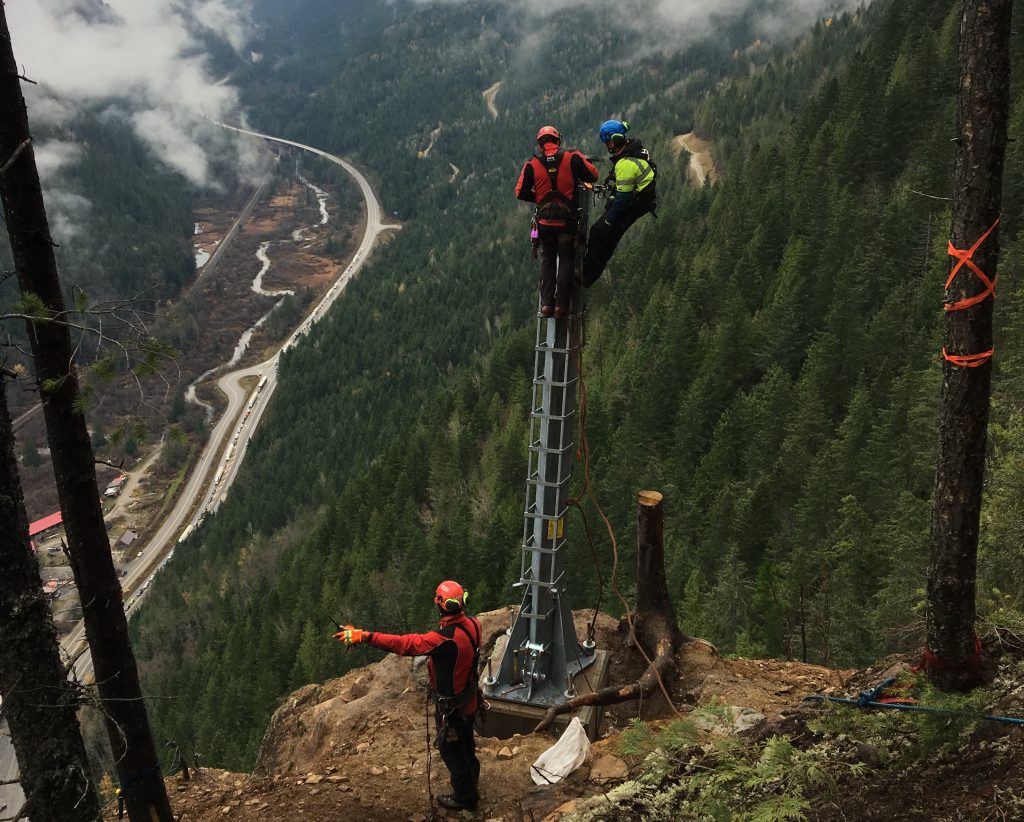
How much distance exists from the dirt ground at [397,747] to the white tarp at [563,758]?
119 millimetres

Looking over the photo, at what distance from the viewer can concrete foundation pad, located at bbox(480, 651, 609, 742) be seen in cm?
1164

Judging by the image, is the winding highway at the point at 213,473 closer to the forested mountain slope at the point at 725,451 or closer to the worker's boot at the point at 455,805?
the forested mountain slope at the point at 725,451

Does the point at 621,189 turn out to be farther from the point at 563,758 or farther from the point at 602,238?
the point at 563,758

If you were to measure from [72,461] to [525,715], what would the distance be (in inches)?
292

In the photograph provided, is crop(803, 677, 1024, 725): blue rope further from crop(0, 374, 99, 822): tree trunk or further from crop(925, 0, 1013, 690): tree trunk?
crop(0, 374, 99, 822): tree trunk

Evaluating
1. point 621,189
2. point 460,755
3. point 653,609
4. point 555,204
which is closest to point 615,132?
point 621,189

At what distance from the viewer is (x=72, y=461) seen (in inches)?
264

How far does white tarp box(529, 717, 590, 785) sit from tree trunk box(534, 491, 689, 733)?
4.86ft

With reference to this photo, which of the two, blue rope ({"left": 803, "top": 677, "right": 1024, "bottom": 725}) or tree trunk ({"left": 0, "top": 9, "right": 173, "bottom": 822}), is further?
blue rope ({"left": 803, "top": 677, "right": 1024, "bottom": 725})

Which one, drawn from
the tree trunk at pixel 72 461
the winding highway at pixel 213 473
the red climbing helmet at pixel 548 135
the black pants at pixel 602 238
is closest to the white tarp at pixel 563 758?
the tree trunk at pixel 72 461

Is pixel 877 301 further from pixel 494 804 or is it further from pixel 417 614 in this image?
pixel 494 804

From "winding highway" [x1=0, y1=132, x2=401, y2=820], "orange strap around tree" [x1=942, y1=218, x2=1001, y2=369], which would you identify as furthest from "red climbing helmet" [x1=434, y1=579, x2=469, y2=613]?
"winding highway" [x1=0, y1=132, x2=401, y2=820]

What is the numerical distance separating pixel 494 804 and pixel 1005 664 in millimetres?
5413

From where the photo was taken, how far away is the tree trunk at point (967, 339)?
19.1 feet
